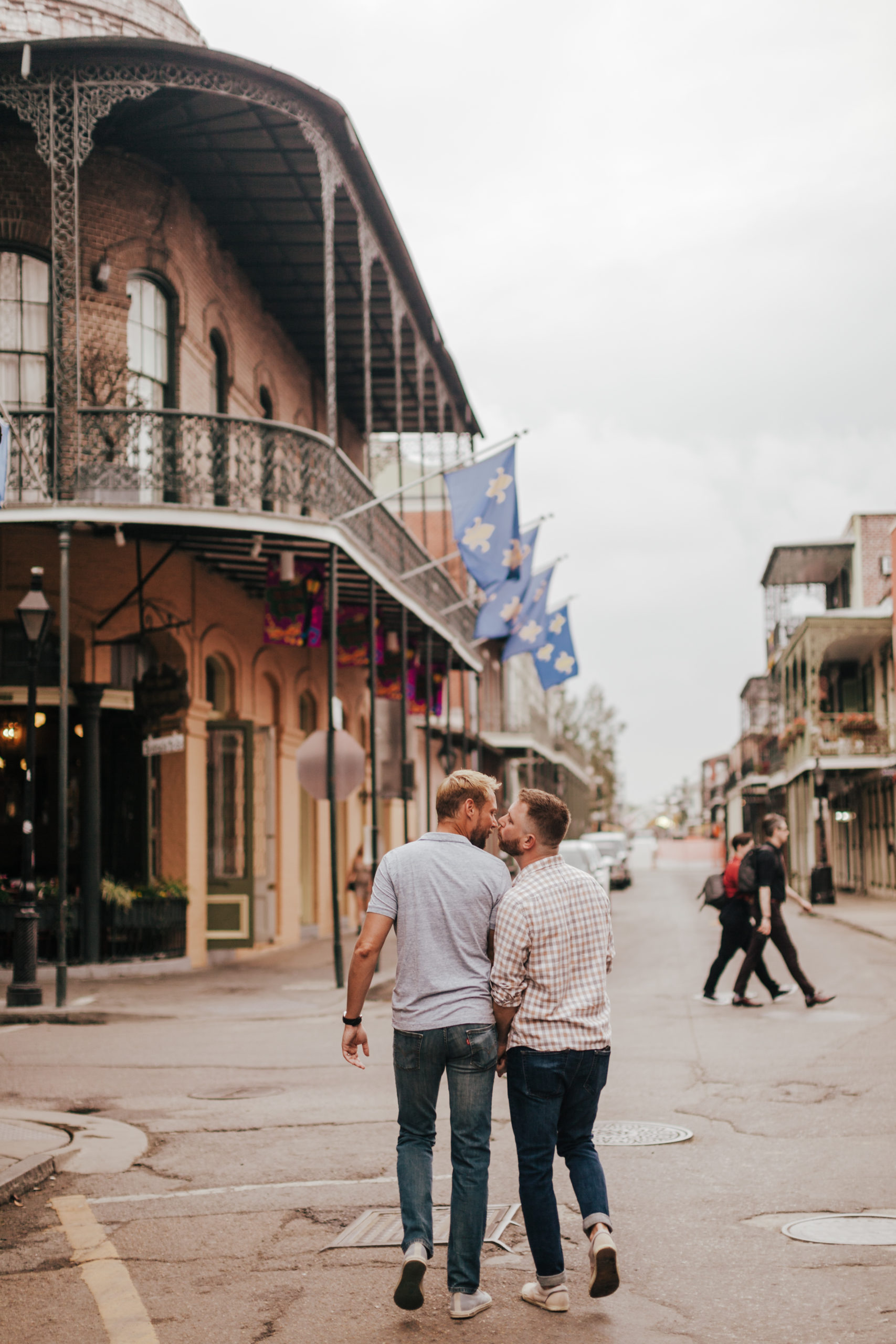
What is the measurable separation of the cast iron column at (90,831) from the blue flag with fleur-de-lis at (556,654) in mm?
13240

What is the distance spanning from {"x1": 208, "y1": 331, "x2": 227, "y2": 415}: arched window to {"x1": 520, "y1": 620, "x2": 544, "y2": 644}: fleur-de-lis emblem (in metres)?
8.67

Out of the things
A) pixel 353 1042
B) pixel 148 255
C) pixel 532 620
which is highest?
pixel 148 255

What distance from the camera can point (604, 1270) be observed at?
454cm

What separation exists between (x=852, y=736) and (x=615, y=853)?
10196 mm

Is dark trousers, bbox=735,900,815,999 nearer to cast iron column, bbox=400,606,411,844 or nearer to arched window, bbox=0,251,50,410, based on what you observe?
cast iron column, bbox=400,606,411,844

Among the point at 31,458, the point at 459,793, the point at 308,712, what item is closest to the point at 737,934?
the point at 31,458

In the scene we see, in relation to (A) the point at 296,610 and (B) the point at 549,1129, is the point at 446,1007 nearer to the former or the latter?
(B) the point at 549,1129

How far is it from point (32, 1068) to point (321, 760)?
5.88 metres

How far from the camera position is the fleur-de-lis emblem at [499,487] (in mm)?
18547

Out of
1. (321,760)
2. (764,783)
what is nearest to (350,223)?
(321,760)

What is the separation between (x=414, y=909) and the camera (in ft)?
15.8

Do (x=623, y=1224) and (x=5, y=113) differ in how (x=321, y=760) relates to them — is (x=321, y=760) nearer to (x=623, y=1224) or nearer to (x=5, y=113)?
(x=5, y=113)

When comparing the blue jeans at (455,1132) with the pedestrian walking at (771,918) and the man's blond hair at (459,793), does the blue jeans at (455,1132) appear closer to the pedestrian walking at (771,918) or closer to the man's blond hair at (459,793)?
the man's blond hair at (459,793)

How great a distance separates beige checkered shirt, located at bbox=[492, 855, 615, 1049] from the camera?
4723mm
